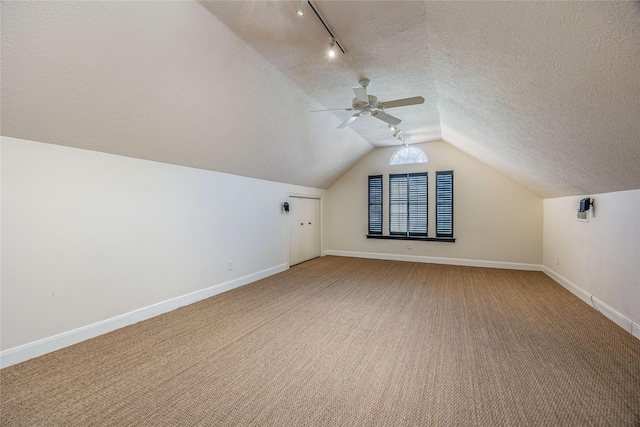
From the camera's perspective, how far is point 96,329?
114 inches

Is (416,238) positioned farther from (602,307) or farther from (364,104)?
(364,104)

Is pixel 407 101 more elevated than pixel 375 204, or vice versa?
pixel 407 101

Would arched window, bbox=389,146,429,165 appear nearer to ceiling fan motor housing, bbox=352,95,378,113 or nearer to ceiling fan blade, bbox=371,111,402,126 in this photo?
ceiling fan blade, bbox=371,111,402,126

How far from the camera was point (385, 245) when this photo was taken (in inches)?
281

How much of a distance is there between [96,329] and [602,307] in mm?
5954

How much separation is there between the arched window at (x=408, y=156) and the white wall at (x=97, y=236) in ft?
14.4

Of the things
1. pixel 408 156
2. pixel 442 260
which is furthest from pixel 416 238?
pixel 408 156

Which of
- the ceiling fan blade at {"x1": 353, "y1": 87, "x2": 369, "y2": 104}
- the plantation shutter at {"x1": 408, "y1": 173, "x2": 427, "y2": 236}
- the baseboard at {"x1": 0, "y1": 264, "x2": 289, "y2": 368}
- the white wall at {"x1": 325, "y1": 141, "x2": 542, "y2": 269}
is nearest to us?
the baseboard at {"x1": 0, "y1": 264, "x2": 289, "y2": 368}

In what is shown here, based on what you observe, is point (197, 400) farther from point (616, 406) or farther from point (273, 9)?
point (273, 9)

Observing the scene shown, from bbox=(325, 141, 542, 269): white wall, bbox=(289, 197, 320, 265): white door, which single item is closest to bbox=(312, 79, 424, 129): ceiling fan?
bbox=(289, 197, 320, 265): white door

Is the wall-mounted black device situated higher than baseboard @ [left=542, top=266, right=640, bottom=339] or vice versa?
the wall-mounted black device

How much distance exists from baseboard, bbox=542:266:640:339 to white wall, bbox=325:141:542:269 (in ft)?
A: 3.60

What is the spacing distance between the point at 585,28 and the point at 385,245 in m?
5.99

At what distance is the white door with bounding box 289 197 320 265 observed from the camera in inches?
255
